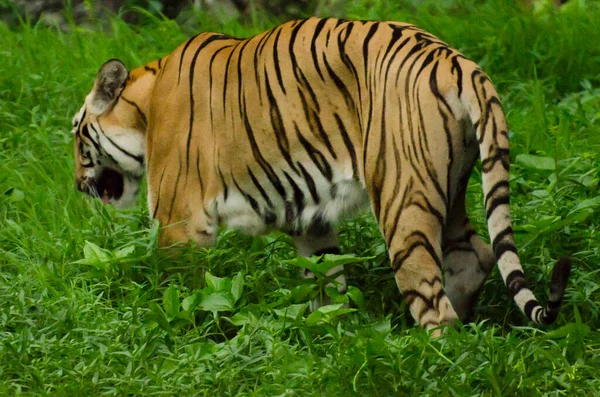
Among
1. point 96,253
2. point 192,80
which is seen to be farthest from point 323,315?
point 192,80

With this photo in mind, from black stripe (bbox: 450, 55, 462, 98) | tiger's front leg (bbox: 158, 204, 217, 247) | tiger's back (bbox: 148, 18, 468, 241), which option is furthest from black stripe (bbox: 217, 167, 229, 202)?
black stripe (bbox: 450, 55, 462, 98)

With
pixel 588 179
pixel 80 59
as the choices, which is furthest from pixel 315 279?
pixel 80 59

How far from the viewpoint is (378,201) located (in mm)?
4691

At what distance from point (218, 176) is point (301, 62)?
652mm

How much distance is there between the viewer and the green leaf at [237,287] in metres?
4.98

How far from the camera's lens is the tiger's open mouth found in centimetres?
611

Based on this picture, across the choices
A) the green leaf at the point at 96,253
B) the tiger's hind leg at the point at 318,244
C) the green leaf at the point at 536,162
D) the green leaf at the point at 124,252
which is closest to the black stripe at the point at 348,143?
the tiger's hind leg at the point at 318,244

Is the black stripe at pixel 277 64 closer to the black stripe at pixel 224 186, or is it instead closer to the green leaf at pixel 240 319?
the black stripe at pixel 224 186

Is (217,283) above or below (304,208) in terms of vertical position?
below

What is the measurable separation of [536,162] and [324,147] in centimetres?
172

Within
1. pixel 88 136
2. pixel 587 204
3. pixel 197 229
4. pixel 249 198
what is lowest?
pixel 587 204

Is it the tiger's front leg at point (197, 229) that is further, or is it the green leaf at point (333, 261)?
the tiger's front leg at point (197, 229)

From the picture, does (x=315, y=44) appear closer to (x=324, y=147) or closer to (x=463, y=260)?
(x=324, y=147)

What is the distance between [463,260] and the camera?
5.09 meters
